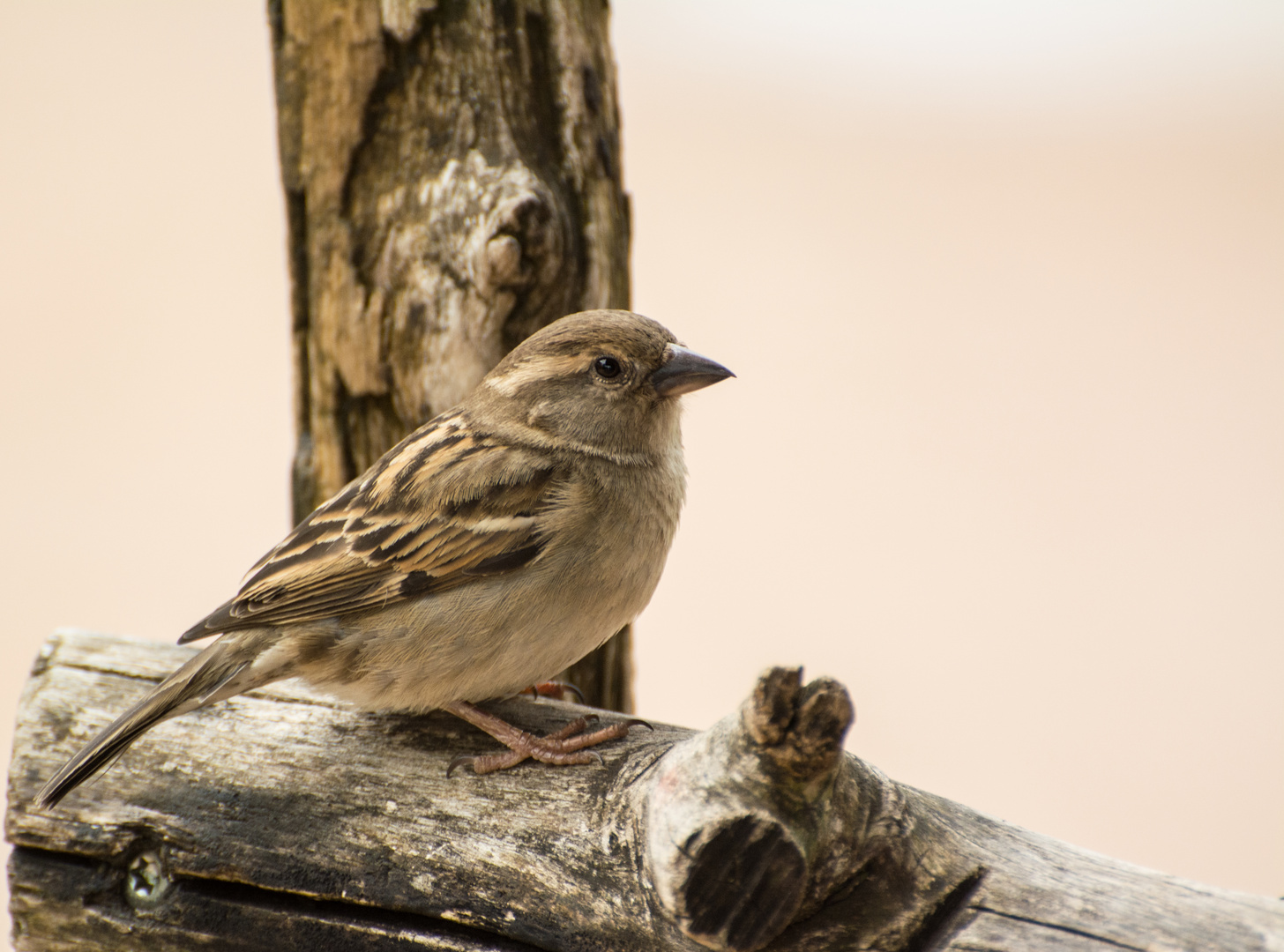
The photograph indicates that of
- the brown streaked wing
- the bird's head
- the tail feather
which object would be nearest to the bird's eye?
the bird's head

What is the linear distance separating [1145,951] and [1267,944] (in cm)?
20

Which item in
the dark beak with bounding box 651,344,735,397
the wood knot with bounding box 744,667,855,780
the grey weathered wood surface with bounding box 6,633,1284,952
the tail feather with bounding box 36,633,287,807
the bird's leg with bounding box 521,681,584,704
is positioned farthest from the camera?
the bird's leg with bounding box 521,681,584,704

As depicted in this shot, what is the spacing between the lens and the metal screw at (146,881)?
7.32 ft

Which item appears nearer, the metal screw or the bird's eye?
the metal screw

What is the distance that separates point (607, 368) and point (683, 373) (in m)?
0.20

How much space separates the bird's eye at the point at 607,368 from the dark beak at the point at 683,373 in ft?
0.31

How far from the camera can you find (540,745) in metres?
2.31

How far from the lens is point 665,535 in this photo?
2641mm

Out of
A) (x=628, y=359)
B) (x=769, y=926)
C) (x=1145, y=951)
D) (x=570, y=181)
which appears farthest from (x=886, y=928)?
(x=570, y=181)

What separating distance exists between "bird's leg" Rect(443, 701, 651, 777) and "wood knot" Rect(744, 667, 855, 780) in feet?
2.32

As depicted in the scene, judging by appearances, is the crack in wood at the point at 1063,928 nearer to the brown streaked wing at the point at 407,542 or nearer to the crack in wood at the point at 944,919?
the crack in wood at the point at 944,919

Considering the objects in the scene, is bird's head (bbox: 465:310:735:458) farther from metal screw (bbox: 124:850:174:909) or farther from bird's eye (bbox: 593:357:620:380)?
metal screw (bbox: 124:850:174:909)

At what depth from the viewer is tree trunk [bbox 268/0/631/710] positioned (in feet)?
9.32

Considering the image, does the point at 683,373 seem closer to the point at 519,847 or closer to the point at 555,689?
the point at 555,689
